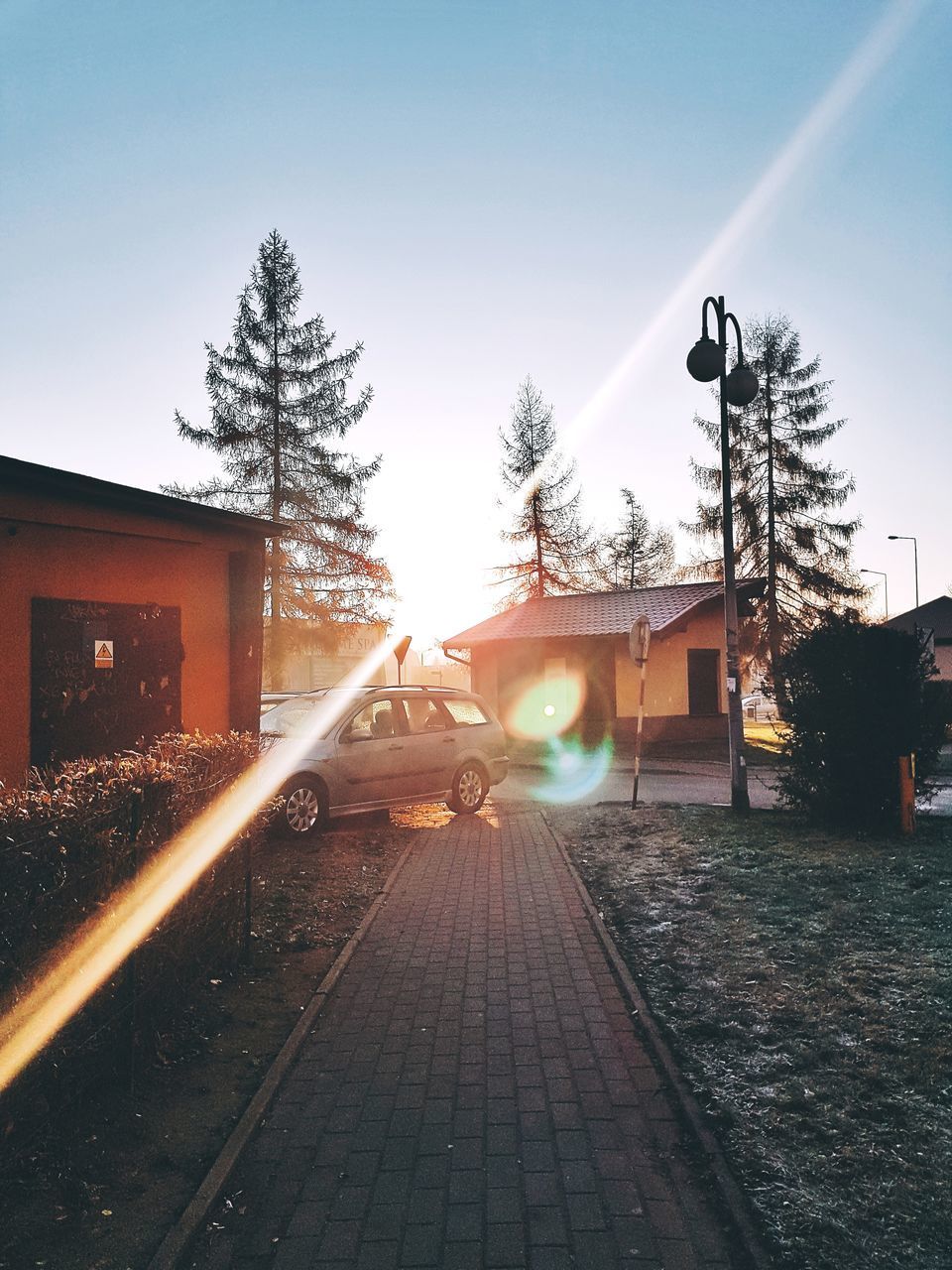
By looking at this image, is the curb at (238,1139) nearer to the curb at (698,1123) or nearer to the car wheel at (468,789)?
the curb at (698,1123)

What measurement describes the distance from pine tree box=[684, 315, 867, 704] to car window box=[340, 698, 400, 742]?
23.1m

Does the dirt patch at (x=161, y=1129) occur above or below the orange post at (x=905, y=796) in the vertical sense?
below

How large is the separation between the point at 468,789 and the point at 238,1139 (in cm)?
891

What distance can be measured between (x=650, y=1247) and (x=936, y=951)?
381cm

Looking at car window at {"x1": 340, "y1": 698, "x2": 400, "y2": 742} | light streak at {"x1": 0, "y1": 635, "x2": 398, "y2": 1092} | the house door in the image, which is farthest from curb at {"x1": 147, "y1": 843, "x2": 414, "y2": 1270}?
car window at {"x1": 340, "y1": 698, "x2": 400, "y2": 742}

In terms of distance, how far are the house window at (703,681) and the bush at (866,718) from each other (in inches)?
580

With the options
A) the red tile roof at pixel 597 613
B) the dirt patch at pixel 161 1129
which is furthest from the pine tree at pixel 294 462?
the dirt patch at pixel 161 1129

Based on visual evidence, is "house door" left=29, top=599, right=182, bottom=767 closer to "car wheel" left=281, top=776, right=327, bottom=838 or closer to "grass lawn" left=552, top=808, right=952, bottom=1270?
"car wheel" left=281, top=776, right=327, bottom=838

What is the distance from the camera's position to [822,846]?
30.7 ft

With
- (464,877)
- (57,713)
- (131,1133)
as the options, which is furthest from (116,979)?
(464,877)

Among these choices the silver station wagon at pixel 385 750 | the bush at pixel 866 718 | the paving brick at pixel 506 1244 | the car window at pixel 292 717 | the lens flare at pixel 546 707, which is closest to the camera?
the paving brick at pixel 506 1244

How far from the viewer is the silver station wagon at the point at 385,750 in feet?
33.1

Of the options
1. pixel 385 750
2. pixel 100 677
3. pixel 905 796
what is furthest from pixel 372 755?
pixel 905 796

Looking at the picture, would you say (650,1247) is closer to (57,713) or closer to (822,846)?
(57,713)
